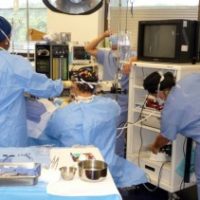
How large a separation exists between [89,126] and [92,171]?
0.85 m

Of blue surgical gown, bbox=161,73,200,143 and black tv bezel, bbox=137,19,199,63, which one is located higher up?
black tv bezel, bbox=137,19,199,63

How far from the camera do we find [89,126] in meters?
2.36

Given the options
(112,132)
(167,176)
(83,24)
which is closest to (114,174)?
(112,132)

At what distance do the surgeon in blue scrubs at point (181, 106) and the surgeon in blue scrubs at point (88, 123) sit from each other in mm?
355

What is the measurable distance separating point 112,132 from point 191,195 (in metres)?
1.19

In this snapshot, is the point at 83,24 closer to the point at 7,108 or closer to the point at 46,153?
the point at 7,108

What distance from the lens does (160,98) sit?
2885mm

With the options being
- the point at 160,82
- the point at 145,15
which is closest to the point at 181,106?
the point at 160,82

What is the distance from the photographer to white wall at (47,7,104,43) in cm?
464

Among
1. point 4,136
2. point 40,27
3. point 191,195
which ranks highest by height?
point 40,27

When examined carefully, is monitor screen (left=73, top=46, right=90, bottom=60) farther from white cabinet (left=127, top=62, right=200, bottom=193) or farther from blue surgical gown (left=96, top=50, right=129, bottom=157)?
white cabinet (left=127, top=62, right=200, bottom=193)

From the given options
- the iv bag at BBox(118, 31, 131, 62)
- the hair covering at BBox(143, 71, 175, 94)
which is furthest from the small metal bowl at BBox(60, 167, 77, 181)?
the iv bag at BBox(118, 31, 131, 62)

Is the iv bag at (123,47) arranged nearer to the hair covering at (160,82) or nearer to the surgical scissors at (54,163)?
the hair covering at (160,82)

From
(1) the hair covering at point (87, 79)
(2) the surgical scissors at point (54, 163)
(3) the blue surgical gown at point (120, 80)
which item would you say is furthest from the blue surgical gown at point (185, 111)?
(2) the surgical scissors at point (54, 163)
